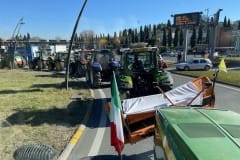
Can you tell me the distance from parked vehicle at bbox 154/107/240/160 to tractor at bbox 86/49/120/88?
14224mm

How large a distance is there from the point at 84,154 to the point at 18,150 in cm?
129

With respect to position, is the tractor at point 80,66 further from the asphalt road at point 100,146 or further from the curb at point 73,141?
the curb at point 73,141

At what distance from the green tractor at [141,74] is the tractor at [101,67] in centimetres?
590

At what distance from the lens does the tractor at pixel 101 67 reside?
19.2m

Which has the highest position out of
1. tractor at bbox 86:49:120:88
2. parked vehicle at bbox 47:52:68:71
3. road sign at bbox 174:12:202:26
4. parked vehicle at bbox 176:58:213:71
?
road sign at bbox 174:12:202:26

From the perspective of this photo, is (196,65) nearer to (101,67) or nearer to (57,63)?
(57,63)

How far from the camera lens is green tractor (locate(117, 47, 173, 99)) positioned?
11027 millimetres

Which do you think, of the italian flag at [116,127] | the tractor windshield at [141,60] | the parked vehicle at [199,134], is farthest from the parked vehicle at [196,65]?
the parked vehicle at [199,134]

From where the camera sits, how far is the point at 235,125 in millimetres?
3637

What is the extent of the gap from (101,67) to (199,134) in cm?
1689

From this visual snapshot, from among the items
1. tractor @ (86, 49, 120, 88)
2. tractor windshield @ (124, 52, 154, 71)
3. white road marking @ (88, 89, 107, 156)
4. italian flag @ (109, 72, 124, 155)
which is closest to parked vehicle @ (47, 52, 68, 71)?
tractor @ (86, 49, 120, 88)

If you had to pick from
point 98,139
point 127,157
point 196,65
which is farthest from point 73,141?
point 196,65

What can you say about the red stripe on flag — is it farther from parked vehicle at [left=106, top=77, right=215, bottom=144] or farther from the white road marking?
the white road marking

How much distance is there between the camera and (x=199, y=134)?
3.24 metres
